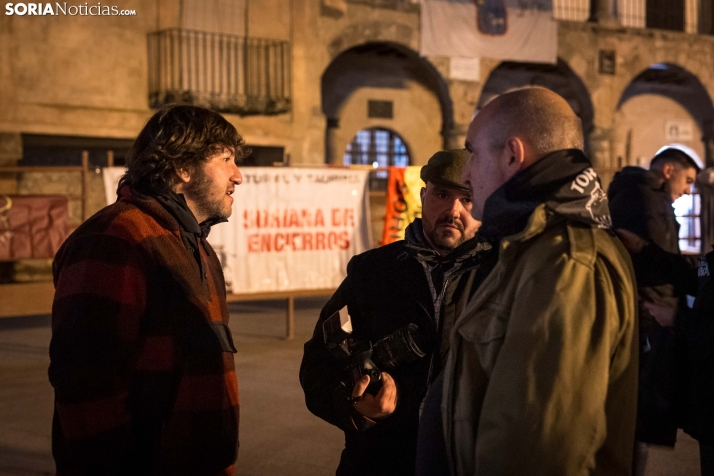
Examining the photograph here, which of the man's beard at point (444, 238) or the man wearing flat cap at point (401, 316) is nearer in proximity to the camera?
the man wearing flat cap at point (401, 316)

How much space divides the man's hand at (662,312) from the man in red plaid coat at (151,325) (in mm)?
1731

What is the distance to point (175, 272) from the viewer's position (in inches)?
85.9

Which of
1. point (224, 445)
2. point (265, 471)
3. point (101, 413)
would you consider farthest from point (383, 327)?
point (265, 471)

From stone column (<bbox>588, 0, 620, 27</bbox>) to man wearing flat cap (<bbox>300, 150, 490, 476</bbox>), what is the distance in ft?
61.3

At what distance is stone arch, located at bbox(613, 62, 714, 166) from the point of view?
21.5 m

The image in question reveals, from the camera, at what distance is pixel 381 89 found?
19.6 meters

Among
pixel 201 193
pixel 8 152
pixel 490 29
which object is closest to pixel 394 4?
pixel 490 29

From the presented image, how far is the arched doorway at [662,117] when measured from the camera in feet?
71.2

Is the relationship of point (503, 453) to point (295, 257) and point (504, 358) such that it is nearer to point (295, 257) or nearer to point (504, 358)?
point (504, 358)

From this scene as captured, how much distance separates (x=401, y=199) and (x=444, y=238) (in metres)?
6.24

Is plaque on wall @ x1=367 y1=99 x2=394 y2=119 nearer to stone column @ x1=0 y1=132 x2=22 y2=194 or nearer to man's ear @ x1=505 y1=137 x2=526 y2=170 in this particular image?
stone column @ x1=0 y1=132 x2=22 y2=194

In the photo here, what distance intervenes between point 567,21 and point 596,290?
18849 millimetres

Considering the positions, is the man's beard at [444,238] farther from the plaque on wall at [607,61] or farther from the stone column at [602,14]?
the stone column at [602,14]

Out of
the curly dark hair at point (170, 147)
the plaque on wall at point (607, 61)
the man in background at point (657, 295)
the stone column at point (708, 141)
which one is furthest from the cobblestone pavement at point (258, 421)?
the stone column at point (708, 141)
